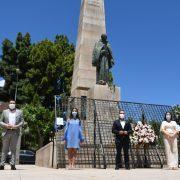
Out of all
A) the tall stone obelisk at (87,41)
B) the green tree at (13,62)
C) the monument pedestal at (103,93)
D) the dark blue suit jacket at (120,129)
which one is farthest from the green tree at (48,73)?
the dark blue suit jacket at (120,129)

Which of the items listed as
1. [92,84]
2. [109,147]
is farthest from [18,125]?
[92,84]

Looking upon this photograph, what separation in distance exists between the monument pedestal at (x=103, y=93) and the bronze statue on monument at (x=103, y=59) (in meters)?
0.64

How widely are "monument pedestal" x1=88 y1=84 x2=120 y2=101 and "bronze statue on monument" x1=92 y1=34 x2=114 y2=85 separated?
2.10ft

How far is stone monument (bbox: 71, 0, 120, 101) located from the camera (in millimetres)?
15023

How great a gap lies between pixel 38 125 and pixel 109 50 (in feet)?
60.4

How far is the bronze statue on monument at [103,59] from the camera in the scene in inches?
616

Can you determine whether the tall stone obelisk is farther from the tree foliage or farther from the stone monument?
the tree foliage

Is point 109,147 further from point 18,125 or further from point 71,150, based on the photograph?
point 18,125

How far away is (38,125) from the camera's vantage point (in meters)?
33.0

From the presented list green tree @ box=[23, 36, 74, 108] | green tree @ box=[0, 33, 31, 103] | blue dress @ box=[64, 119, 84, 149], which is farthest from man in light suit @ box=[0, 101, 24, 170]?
green tree @ box=[0, 33, 31, 103]

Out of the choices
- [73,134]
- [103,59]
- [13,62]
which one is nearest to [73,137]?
[73,134]

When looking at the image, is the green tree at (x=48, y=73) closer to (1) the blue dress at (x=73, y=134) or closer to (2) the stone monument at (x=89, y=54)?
(2) the stone monument at (x=89, y=54)

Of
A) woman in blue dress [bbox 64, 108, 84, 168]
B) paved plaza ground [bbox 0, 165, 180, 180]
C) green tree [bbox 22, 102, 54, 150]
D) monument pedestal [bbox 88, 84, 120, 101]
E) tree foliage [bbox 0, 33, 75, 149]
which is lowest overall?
paved plaza ground [bbox 0, 165, 180, 180]

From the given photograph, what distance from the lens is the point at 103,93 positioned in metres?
14.8
